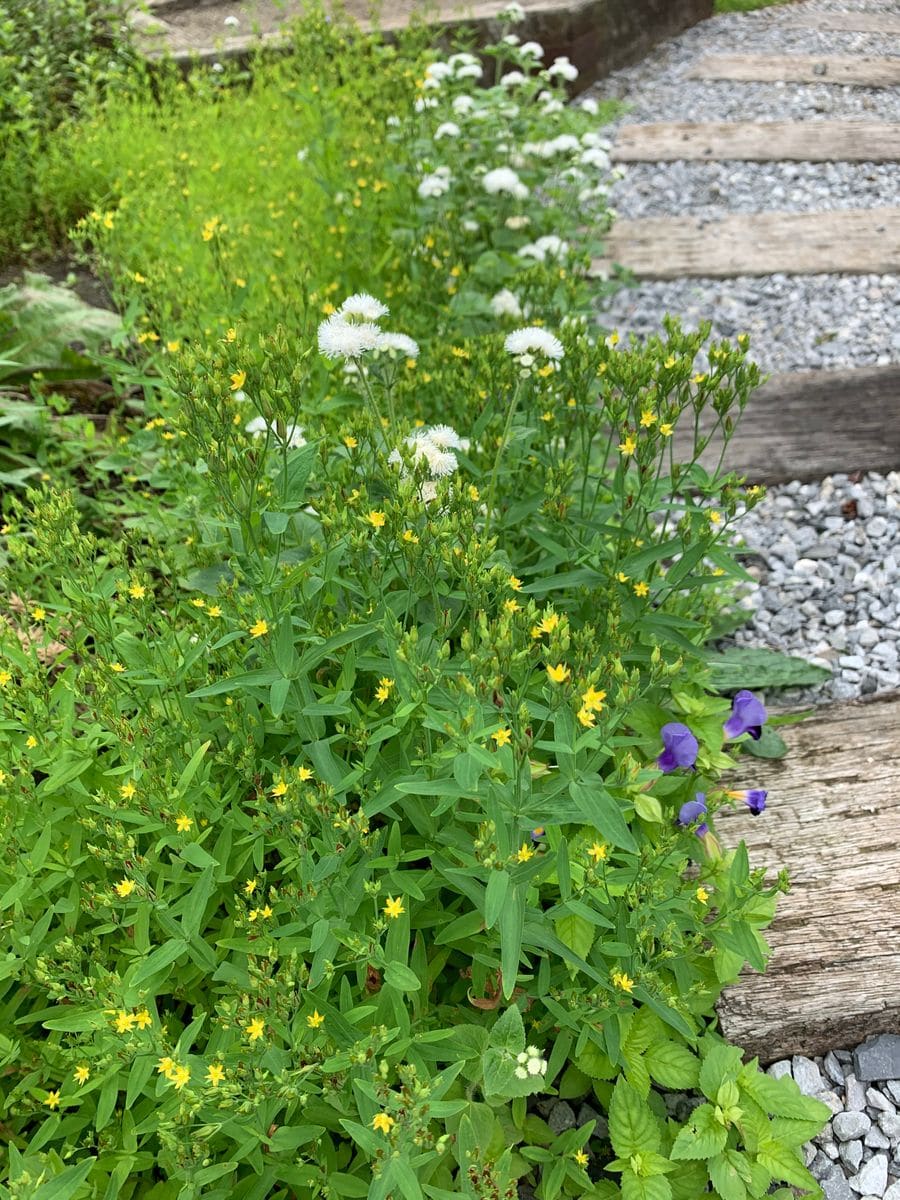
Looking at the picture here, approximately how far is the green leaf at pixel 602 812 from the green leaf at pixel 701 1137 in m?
0.68

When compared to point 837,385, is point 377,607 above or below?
above

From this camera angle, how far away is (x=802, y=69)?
24.1 ft

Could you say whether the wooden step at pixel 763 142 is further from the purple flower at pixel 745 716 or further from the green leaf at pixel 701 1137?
the green leaf at pixel 701 1137

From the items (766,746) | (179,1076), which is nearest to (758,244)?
(766,746)

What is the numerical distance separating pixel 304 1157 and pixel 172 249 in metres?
3.86

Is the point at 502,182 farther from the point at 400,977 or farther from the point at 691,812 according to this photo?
the point at 400,977

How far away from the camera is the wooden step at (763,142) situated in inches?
233

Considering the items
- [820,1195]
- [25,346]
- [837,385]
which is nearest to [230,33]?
[25,346]

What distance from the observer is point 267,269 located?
13.1 ft

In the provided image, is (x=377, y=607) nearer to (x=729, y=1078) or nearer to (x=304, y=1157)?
(x=304, y=1157)

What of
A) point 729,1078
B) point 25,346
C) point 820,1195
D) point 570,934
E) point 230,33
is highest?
point 230,33

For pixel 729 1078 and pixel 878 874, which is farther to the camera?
pixel 878 874

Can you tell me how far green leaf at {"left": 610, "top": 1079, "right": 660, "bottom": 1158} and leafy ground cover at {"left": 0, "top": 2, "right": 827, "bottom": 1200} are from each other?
0.04ft

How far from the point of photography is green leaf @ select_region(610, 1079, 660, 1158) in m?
1.72
